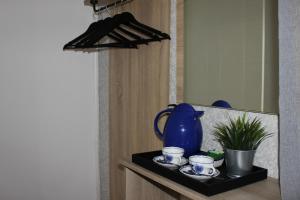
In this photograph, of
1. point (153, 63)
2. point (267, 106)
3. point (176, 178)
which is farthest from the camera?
point (153, 63)

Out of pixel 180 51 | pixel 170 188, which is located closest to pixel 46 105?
pixel 180 51

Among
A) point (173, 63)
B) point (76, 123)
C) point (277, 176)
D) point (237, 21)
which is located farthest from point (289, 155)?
point (76, 123)

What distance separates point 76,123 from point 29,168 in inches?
16.5

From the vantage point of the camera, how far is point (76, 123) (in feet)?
7.41

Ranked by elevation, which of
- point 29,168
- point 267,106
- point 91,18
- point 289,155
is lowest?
point 29,168

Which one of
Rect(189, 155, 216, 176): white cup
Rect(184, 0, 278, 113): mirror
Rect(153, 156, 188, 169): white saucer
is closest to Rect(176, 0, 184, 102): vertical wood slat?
Rect(184, 0, 278, 113): mirror

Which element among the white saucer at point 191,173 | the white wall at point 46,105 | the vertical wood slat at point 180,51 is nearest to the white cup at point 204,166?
the white saucer at point 191,173

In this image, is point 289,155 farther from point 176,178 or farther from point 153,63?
point 153,63

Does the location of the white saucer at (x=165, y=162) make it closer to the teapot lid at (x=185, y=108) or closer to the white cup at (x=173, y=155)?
the white cup at (x=173, y=155)

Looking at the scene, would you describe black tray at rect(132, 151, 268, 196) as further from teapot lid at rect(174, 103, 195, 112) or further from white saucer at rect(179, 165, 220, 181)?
teapot lid at rect(174, 103, 195, 112)

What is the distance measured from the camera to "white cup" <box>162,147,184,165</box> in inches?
47.8

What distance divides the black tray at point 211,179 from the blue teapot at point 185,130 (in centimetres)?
14

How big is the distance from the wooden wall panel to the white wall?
24 cm

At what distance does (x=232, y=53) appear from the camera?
134cm
